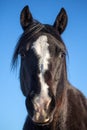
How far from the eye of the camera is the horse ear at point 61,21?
6.72 metres

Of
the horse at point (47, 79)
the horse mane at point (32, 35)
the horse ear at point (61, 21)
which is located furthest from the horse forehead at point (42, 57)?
the horse ear at point (61, 21)

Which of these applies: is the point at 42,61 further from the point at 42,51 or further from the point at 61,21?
the point at 61,21

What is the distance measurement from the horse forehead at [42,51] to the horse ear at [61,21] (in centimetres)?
75

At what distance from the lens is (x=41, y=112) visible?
512 centimetres

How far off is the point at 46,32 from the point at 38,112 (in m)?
1.69

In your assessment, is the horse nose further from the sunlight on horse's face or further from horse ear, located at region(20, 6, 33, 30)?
horse ear, located at region(20, 6, 33, 30)

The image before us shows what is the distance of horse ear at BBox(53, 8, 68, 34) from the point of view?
672 centimetres

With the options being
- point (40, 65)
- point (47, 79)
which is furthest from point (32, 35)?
point (47, 79)

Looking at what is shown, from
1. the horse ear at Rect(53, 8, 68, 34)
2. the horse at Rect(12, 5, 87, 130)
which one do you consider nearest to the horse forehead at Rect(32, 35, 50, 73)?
the horse at Rect(12, 5, 87, 130)

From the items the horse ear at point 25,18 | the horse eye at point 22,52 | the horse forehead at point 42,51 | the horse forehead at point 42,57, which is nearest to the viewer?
the horse forehead at point 42,57

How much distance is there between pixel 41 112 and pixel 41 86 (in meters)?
0.40

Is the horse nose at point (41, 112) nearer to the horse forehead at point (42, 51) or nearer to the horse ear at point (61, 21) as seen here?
the horse forehead at point (42, 51)

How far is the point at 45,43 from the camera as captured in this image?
19.3ft

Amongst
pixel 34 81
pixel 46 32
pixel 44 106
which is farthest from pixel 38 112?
pixel 46 32
